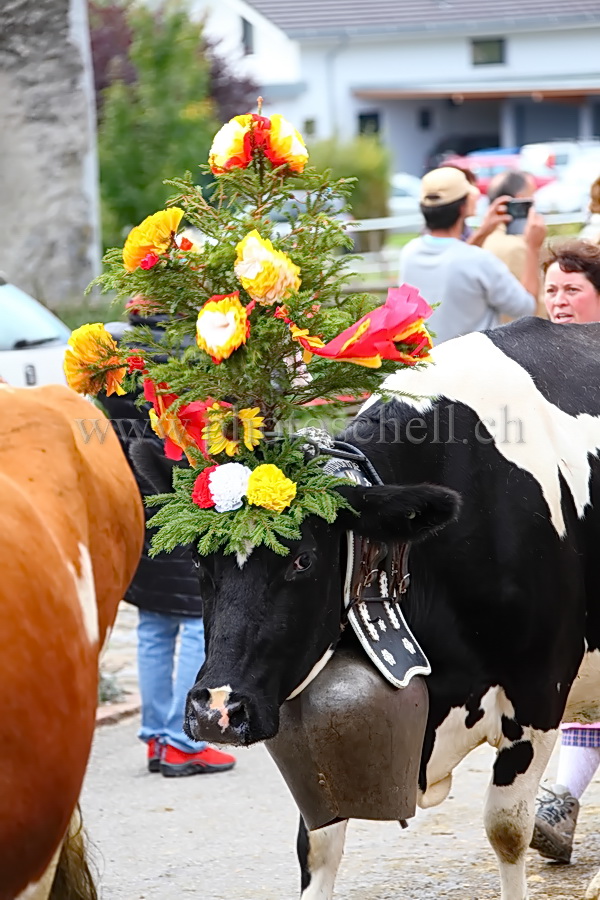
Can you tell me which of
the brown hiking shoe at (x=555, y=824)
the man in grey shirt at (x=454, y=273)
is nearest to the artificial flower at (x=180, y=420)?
the brown hiking shoe at (x=555, y=824)

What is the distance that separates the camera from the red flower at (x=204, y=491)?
3.35 meters

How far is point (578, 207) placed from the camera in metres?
28.4

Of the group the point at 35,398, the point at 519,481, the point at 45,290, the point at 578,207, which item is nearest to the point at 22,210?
the point at 45,290

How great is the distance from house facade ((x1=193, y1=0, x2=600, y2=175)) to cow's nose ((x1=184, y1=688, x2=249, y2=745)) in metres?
46.5

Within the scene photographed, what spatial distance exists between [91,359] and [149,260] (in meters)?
0.32

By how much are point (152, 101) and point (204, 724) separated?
16716 mm

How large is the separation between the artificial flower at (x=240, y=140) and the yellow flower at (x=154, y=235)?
20cm

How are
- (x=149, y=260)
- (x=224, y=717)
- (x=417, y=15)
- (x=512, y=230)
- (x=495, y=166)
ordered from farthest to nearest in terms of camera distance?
(x=417, y=15)
(x=495, y=166)
(x=512, y=230)
(x=149, y=260)
(x=224, y=717)

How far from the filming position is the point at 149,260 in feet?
10.9

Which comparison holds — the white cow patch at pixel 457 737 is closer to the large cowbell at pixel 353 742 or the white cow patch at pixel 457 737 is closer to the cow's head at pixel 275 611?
the large cowbell at pixel 353 742

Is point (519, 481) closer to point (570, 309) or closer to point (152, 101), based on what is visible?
point (570, 309)

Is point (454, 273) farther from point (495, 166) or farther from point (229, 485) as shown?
point (495, 166)

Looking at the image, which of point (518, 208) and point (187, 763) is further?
point (518, 208)

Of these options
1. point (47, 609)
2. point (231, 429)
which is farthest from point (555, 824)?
point (47, 609)
